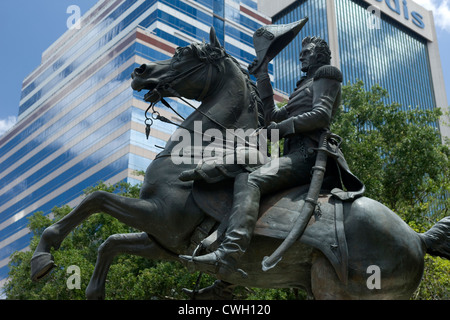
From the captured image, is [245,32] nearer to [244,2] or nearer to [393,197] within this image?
[244,2]

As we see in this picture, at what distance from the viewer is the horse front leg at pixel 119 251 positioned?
636 centimetres

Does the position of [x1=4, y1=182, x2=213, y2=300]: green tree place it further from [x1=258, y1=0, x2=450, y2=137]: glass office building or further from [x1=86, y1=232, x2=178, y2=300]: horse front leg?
[x1=258, y1=0, x2=450, y2=137]: glass office building

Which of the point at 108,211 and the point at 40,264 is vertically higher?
the point at 108,211

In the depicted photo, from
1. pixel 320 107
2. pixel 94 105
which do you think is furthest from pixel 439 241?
pixel 94 105

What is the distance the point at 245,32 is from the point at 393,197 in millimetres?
52215

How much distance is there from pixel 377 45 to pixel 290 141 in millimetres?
94128

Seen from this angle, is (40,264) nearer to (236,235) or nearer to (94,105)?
(236,235)

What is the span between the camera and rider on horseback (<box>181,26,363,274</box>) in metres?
5.48

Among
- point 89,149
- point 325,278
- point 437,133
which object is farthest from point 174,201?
point 89,149

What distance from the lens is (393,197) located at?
2183 centimetres

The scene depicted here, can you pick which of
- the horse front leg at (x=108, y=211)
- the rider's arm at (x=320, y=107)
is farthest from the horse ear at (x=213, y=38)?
the horse front leg at (x=108, y=211)

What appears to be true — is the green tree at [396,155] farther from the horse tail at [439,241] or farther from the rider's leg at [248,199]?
the rider's leg at [248,199]

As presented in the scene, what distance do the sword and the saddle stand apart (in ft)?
0.27

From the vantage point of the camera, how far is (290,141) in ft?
22.0
